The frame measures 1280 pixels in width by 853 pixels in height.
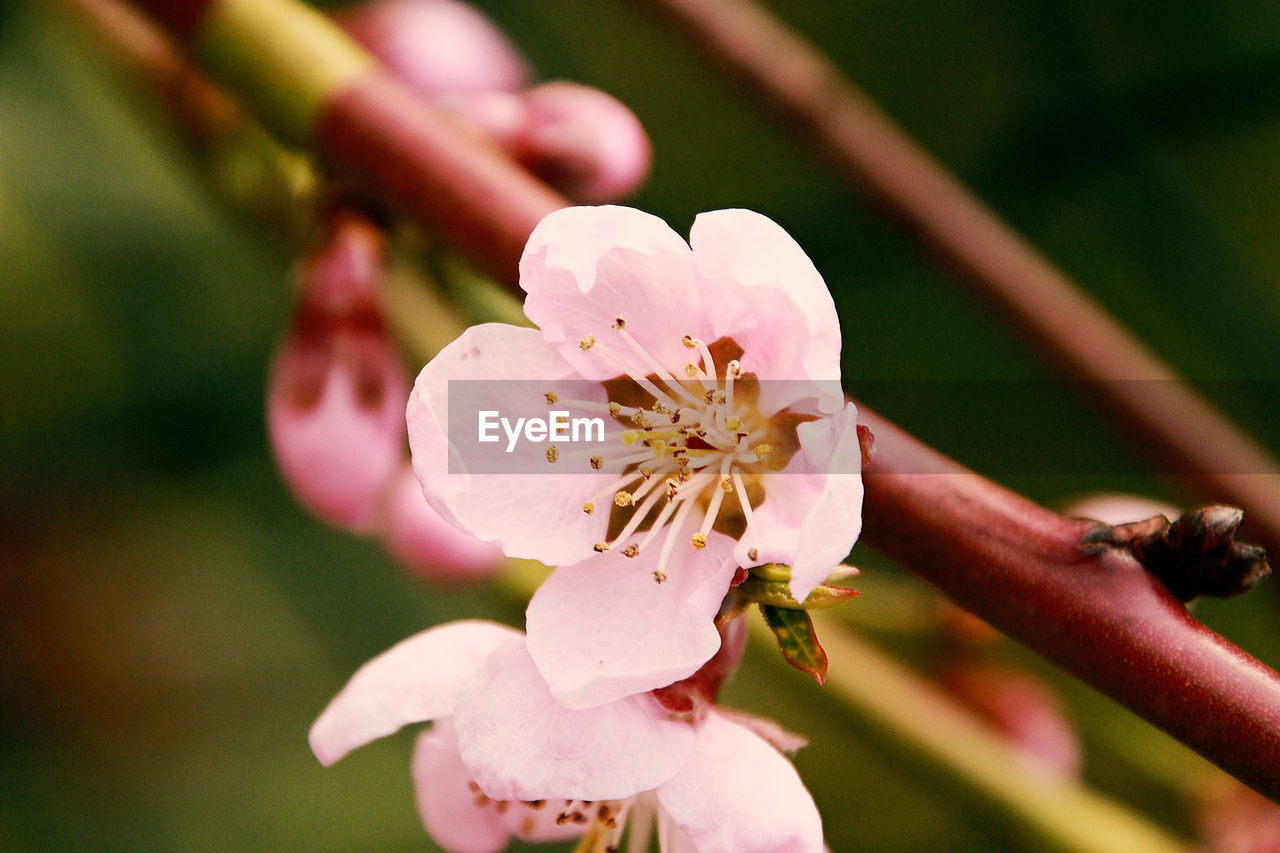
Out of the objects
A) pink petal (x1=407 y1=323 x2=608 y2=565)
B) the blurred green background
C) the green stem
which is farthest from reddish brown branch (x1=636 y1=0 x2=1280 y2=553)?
pink petal (x1=407 y1=323 x2=608 y2=565)

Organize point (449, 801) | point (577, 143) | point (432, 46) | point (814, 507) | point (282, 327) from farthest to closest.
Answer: point (282, 327) → point (432, 46) → point (577, 143) → point (449, 801) → point (814, 507)

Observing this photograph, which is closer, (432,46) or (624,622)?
(624,622)

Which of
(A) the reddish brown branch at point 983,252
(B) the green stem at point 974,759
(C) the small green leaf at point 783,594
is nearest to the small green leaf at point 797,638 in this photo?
(C) the small green leaf at point 783,594

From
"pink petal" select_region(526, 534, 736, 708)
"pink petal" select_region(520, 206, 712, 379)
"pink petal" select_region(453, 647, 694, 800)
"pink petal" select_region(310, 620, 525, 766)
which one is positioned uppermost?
"pink petal" select_region(520, 206, 712, 379)

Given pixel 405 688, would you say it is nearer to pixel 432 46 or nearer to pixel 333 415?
pixel 333 415

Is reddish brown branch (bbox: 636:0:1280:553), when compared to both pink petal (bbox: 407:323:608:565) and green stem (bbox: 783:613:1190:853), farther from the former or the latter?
pink petal (bbox: 407:323:608:565)

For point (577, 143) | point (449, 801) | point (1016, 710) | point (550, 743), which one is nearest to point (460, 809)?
point (449, 801)
